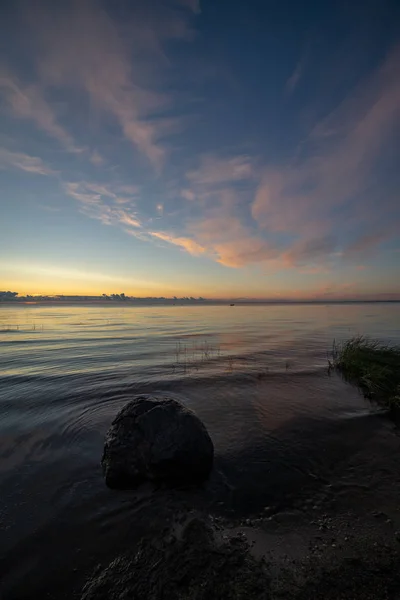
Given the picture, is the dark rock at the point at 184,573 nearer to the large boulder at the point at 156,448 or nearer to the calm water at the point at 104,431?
the calm water at the point at 104,431

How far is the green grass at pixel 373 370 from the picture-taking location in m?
10.2

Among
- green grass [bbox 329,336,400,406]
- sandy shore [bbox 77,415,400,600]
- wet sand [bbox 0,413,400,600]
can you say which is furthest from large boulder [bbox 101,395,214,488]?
green grass [bbox 329,336,400,406]

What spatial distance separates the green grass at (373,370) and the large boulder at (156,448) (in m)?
7.71

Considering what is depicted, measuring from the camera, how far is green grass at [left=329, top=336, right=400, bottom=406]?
10151mm

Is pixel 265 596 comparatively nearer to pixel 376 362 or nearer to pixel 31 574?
Answer: pixel 31 574

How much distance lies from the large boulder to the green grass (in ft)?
25.3

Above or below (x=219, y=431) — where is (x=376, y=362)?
above

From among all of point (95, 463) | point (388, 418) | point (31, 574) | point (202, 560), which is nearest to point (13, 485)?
point (95, 463)

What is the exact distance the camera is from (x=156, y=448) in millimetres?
5246

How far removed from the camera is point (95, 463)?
19.5 feet

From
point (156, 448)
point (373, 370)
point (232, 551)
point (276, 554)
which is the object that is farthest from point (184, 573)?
point (373, 370)

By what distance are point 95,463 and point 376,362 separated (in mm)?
12838

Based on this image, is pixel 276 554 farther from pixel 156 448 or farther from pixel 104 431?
pixel 104 431

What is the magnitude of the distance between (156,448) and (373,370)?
1058cm
